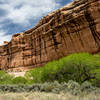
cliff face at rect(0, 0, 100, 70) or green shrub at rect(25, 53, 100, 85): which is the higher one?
cliff face at rect(0, 0, 100, 70)

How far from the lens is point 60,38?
3362 cm

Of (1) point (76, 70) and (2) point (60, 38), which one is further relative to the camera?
(2) point (60, 38)

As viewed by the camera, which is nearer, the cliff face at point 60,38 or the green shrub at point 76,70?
the green shrub at point 76,70

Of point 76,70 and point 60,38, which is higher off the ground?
point 60,38

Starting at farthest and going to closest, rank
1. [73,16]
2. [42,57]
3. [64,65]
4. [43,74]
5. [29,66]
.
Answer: [29,66]
[42,57]
[73,16]
[43,74]
[64,65]

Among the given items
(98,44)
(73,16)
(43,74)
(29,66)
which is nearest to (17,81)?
(43,74)

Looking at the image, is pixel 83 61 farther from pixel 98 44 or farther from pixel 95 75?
pixel 98 44

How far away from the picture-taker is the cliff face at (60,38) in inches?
1051

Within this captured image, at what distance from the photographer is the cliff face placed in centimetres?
2669

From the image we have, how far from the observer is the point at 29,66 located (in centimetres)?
4538

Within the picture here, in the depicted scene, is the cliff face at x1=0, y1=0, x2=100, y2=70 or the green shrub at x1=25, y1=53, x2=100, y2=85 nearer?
the green shrub at x1=25, y1=53, x2=100, y2=85

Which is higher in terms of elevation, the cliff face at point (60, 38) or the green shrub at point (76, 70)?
the cliff face at point (60, 38)

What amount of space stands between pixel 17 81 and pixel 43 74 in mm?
3941

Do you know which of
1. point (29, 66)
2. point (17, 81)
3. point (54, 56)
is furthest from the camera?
point (29, 66)
